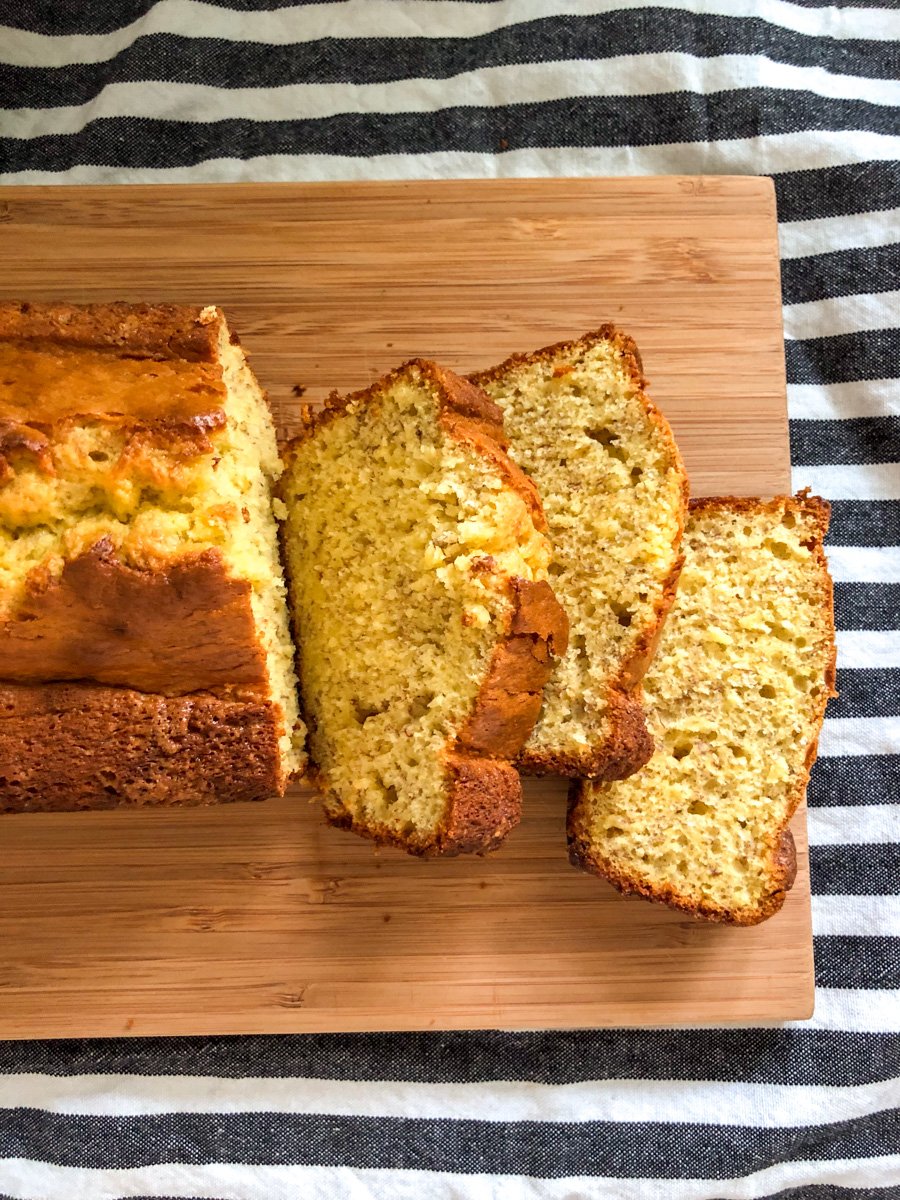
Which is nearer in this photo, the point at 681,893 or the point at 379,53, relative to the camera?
the point at 681,893

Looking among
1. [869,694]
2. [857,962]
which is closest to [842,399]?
[869,694]

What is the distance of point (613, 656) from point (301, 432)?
116 cm

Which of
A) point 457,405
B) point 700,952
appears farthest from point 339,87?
point 700,952

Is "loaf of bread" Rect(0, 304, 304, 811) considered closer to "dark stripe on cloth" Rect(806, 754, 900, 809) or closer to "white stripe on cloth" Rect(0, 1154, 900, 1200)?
"white stripe on cloth" Rect(0, 1154, 900, 1200)

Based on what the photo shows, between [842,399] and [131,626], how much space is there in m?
2.50

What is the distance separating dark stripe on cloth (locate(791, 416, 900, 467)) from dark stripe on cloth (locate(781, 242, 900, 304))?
438mm

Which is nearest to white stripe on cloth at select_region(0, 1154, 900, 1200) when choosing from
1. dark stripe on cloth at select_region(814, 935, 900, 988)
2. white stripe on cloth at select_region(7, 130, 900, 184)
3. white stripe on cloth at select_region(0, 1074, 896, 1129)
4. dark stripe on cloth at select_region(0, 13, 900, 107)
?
white stripe on cloth at select_region(0, 1074, 896, 1129)

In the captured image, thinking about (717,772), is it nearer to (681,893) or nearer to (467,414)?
(681,893)

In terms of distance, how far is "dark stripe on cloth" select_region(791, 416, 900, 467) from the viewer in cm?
363

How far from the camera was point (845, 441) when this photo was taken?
366cm

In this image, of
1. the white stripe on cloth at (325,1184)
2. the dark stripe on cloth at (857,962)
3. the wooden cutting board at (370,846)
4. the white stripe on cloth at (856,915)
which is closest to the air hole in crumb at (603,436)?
the wooden cutting board at (370,846)

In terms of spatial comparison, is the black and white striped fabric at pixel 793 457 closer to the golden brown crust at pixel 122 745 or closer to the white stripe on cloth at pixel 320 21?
the white stripe on cloth at pixel 320 21

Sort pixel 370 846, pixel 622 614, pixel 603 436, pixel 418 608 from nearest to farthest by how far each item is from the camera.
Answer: pixel 418 608
pixel 622 614
pixel 603 436
pixel 370 846

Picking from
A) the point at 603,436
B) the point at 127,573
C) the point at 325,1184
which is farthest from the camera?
the point at 325,1184
